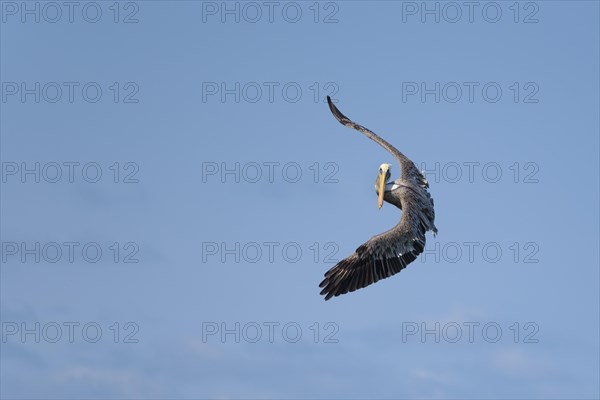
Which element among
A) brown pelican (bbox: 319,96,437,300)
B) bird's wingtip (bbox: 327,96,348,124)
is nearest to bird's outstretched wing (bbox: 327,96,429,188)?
bird's wingtip (bbox: 327,96,348,124)

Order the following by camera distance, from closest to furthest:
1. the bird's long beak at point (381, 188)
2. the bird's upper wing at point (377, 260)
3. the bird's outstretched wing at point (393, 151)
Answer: the bird's upper wing at point (377, 260)
the bird's long beak at point (381, 188)
the bird's outstretched wing at point (393, 151)

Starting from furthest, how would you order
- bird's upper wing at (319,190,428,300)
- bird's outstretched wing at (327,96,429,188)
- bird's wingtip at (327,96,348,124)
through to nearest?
bird's wingtip at (327,96,348,124) → bird's outstretched wing at (327,96,429,188) → bird's upper wing at (319,190,428,300)

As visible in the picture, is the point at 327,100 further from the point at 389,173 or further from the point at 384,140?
the point at 389,173

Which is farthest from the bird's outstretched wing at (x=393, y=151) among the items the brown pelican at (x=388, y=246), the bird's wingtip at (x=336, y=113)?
the brown pelican at (x=388, y=246)

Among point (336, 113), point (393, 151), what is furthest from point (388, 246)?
point (336, 113)

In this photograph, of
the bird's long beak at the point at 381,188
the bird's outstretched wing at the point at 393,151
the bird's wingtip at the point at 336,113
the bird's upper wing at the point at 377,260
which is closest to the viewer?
the bird's upper wing at the point at 377,260

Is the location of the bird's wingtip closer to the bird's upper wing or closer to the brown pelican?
the brown pelican

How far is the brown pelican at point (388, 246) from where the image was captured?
3662 cm

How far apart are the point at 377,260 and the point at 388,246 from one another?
1.87 feet

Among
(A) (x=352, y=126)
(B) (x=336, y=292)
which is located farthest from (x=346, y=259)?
(A) (x=352, y=126)

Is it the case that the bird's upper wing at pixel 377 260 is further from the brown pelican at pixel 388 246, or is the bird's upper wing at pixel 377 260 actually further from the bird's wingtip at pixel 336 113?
the bird's wingtip at pixel 336 113

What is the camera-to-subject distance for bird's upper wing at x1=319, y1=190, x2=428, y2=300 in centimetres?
3653

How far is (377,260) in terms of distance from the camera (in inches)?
1457

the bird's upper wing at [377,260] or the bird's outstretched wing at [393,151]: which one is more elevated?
the bird's outstretched wing at [393,151]
